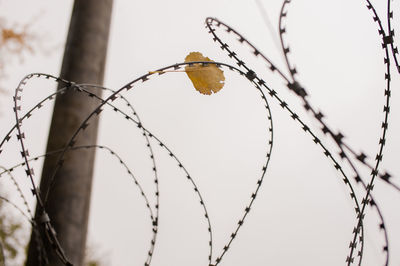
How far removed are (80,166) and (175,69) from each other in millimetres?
1839

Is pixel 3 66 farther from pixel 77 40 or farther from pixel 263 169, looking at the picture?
pixel 263 169

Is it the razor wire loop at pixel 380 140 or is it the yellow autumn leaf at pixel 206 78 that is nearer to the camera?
the razor wire loop at pixel 380 140

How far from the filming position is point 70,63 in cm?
289

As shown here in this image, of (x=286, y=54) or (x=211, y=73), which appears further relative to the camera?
(x=211, y=73)

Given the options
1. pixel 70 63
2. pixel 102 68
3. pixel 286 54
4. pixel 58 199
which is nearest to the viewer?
pixel 286 54

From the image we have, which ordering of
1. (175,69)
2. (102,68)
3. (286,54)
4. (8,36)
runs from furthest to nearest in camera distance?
(8,36)
(102,68)
(175,69)
(286,54)

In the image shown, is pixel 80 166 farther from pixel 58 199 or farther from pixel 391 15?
pixel 391 15

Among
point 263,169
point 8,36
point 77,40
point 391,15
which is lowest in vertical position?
point 263,169

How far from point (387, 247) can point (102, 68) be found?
9.27 ft

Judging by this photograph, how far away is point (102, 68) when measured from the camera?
3.14 meters

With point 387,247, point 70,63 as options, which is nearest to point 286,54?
point 387,247

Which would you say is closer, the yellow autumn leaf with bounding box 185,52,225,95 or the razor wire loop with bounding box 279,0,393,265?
the razor wire loop with bounding box 279,0,393,265

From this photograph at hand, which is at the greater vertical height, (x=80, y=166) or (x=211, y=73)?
(x=211, y=73)

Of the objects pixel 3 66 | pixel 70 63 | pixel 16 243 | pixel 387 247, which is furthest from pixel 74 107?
pixel 16 243
